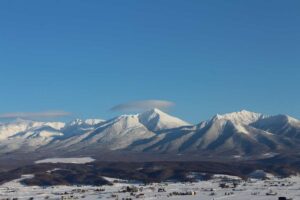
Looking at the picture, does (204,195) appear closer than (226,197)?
No

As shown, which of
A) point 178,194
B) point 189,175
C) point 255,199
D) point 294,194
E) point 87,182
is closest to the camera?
point 255,199

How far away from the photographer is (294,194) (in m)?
118

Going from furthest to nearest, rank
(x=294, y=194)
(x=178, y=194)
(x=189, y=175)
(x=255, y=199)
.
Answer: (x=189, y=175)
(x=178, y=194)
(x=294, y=194)
(x=255, y=199)

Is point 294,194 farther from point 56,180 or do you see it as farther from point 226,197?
point 56,180

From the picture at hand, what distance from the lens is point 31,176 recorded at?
197m

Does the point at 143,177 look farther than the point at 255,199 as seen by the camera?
Yes

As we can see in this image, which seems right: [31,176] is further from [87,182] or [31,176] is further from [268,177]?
[268,177]

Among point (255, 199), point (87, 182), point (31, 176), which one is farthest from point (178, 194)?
point (31, 176)

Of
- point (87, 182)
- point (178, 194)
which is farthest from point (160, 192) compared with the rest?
point (87, 182)

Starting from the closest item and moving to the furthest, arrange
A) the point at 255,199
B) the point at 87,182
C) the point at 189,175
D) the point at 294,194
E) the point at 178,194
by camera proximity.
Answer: the point at 255,199 < the point at 294,194 < the point at 178,194 < the point at 87,182 < the point at 189,175

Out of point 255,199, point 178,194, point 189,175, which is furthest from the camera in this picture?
point 189,175

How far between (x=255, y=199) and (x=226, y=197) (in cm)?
778

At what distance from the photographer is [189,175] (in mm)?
195375

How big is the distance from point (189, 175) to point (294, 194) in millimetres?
78710
